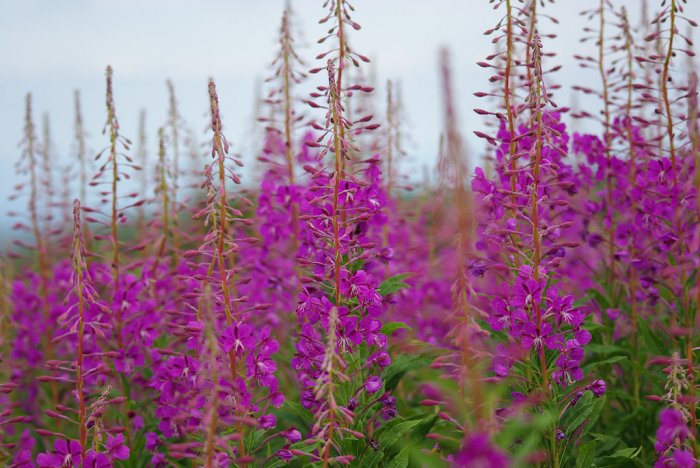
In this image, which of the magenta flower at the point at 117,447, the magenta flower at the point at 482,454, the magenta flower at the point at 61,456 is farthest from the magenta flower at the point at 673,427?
the magenta flower at the point at 61,456

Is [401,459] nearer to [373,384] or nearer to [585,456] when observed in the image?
[373,384]

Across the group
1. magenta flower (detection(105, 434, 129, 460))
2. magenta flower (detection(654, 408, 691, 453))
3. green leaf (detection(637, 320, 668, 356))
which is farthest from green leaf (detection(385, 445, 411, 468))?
green leaf (detection(637, 320, 668, 356))

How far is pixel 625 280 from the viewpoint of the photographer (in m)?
4.54

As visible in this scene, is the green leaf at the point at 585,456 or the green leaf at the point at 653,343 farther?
the green leaf at the point at 653,343

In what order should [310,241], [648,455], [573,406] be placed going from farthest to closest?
1. [648,455]
2. [310,241]
3. [573,406]

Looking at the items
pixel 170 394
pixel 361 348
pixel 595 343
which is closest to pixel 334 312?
pixel 361 348

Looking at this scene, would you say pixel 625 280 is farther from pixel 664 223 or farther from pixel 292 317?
pixel 292 317

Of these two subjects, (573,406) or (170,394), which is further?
(170,394)

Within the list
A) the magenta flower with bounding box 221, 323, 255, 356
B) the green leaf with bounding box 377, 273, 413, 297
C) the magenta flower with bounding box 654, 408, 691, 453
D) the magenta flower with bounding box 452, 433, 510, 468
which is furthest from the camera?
the green leaf with bounding box 377, 273, 413, 297

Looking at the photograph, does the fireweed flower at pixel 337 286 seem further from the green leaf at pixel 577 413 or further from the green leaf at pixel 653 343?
the green leaf at pixel 653 343

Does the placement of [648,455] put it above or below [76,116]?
below

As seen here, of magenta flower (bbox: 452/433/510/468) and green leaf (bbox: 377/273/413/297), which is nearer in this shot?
magenta flower (bbox: 452/433/510/468)

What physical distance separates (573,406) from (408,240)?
3.30 metres

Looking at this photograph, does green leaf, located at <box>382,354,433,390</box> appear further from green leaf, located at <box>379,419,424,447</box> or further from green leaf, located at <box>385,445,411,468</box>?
green leaf, located at <box>385,445,411,468</box>
